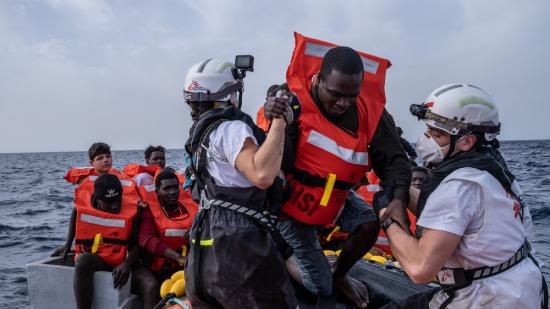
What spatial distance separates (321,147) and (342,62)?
1.96ft

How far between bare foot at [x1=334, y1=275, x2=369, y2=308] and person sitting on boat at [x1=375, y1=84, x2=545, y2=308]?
97 cm

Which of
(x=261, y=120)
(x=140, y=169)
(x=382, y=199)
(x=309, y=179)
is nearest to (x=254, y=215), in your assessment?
(x=309, y=179)

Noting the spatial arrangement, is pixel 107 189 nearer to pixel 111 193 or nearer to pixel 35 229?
pixel 111 193

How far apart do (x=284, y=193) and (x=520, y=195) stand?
4.90 ft

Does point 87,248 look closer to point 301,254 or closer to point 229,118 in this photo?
point 301,254

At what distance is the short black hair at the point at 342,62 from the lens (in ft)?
11.2

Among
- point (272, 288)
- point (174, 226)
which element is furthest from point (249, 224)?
point (174, 226)

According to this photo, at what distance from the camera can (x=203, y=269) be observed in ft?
10.1

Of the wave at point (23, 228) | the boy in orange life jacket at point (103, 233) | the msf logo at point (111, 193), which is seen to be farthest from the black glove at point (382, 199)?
the wave at point (23, 228)

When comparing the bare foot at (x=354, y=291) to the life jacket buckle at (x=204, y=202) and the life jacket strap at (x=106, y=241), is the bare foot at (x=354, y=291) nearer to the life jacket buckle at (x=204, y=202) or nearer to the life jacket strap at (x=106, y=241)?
the life jacket buckle at (x=204, y=202)


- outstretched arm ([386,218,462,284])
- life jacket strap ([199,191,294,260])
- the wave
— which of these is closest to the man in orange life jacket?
outstretched arm ([386,218,462,284])

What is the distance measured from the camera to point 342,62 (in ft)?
11.2

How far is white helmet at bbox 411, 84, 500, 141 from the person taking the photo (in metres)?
3.08

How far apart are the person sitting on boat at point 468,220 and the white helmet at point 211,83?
116 centimetres
